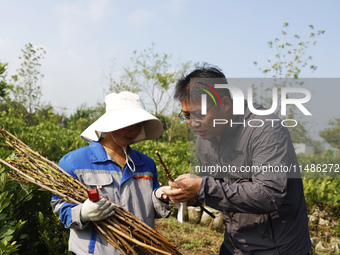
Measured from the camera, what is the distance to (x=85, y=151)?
1.95m

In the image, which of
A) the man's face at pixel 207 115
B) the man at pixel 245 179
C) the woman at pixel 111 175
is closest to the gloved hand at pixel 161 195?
the woman at pixel 111 175

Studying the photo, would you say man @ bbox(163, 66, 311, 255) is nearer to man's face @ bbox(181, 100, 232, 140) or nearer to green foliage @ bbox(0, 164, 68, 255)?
man's face @ bbox(181, 100, 232, 140)

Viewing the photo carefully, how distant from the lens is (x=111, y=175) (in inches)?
75.9

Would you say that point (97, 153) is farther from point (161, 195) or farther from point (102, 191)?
point (161, 195)

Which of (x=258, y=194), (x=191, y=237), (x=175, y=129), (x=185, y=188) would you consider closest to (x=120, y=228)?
(x=185, y=188)

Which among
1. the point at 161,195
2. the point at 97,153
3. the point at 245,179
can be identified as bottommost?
the point at 161,195

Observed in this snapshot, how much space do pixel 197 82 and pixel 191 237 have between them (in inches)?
144

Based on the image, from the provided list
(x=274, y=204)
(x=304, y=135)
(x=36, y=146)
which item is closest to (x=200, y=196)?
(x=274, y=204)

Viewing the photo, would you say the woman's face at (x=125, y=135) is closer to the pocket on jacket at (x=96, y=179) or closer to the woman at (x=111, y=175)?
the woman at (x=111, y=175)

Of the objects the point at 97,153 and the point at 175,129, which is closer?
the point at 97,153

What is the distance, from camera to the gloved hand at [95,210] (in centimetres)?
166

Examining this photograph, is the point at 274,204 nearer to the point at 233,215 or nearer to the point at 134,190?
the point at 233,215

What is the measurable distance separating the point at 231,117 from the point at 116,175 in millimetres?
817

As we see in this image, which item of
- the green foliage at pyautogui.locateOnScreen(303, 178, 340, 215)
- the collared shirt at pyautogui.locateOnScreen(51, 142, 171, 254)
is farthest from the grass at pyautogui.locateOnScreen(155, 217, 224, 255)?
the collared shirt at pyautogui.locateOnScreen(51, 142, 171, 254)
